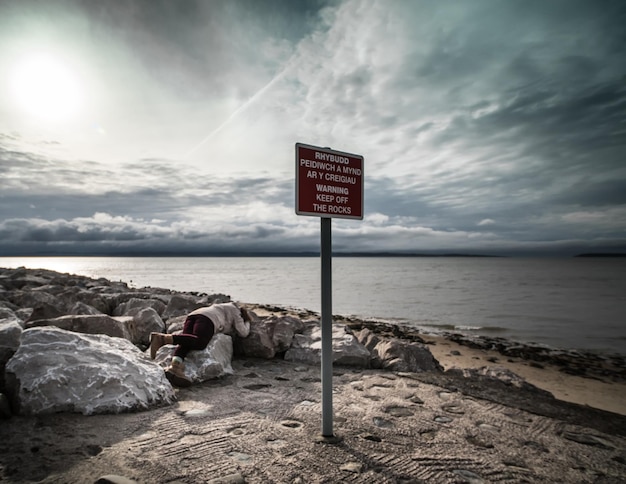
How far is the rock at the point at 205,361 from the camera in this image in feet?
17.9

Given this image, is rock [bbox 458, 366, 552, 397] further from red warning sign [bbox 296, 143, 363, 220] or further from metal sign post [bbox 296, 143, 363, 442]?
red warning sign [bbox 296, 143, 363, 220]

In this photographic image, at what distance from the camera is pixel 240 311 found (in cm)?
747

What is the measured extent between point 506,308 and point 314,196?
22619 millimetres

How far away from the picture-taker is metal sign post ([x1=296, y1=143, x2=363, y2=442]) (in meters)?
3.59

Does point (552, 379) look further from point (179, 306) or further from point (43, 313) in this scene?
point (43, 313)

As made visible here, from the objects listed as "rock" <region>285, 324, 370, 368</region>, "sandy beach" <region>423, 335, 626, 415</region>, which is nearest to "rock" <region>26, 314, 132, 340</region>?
"rock" <region>285, 324, 370, 368</region>

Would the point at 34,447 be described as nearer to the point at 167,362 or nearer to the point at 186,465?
the point at 186,465

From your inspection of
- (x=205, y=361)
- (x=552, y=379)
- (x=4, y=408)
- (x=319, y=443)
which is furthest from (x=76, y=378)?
(x=552, y=379)

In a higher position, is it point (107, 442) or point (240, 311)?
point (240, 311)

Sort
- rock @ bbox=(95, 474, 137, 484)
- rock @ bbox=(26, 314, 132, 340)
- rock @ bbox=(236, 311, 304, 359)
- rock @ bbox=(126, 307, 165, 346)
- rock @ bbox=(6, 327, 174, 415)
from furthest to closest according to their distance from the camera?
rock @ bbox=(126, 307, 165, 346) < rock @ bbox=(236, 311, 304, 359) < rock @ bbox=(26, 314, 132, 340) < rock @ bbox=(6, 327, 174, 415) < rock @ bbox=(95, 474, 137, 484)

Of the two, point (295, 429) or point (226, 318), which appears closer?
point (295, 429)

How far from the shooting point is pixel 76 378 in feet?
13.8

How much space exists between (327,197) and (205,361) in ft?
11.5

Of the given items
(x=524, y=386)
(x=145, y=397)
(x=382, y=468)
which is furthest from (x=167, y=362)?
(x=524, y=386)
